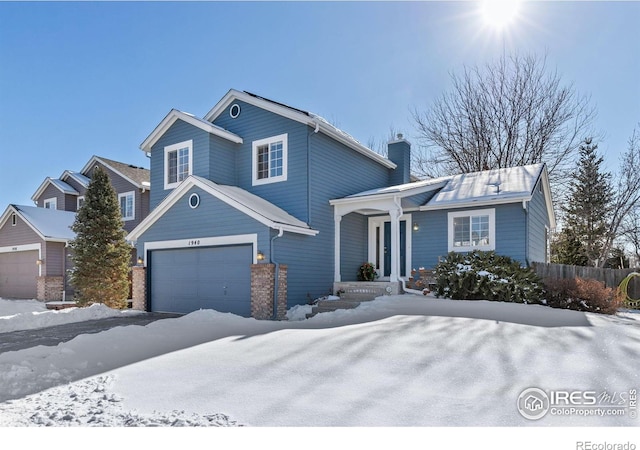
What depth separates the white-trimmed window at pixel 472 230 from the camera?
12.5m

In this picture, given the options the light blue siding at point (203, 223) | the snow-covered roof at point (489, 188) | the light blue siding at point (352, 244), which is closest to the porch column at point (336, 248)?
the light blue siding at point (352, 244)

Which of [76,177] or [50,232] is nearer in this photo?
[50,232]

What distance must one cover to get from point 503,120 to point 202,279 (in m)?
20.3

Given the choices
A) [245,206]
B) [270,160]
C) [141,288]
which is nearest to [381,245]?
[270,160]

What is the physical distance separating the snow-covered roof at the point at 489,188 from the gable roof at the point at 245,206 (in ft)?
14.6

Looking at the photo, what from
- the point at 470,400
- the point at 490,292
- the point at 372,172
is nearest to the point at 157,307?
the point at 372,172

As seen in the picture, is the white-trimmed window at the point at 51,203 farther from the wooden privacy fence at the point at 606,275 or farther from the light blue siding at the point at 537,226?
the wooden privacy fence at the point at 606,275

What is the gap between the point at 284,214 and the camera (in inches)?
477

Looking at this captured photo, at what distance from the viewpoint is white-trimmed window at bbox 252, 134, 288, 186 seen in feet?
42.3

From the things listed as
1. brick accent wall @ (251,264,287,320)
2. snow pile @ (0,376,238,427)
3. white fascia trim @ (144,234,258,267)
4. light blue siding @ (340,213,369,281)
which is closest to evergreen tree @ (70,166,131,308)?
white fascia trim @ (144,234,258,267)

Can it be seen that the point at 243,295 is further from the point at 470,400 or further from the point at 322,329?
the point at 470,400

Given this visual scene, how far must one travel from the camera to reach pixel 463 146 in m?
25.1

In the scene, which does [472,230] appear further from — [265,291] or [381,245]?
[265,291]

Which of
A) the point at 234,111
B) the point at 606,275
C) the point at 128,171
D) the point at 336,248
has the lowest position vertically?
the point at 606,275
